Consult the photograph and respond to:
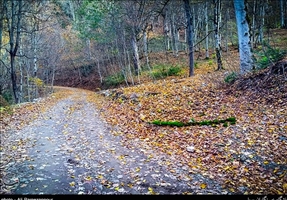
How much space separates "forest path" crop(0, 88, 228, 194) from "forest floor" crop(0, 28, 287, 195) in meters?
0.02

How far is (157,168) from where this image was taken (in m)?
5.59

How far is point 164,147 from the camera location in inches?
270

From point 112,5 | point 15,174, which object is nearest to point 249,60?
point 15,174

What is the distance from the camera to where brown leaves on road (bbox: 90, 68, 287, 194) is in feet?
16.6

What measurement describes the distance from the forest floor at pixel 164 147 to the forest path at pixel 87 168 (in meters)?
0.02

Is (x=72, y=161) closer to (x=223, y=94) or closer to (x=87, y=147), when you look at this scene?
(x=87, y=147)

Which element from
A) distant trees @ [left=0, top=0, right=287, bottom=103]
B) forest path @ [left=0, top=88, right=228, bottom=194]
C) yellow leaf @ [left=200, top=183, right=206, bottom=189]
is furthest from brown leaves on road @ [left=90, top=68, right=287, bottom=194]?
distant trees @ [left=0, top=0, right=287, bottom=103]

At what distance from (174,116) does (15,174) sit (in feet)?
18.7

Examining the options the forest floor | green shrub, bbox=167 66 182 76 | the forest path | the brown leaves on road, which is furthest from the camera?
green shrub, bbox=167 66 182 76

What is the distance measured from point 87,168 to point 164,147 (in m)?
2.33

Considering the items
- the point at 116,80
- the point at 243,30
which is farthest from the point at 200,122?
the point at 116,80

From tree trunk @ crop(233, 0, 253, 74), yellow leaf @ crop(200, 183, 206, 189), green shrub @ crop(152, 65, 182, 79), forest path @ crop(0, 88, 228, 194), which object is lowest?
yellow leaf @ crop(200, 183, 206, 189)

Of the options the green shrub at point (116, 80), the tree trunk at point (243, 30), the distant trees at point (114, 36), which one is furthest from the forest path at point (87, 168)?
the green shrub at point (116, 80)

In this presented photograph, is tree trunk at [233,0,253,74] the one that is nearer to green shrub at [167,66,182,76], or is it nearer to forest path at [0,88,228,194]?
forest path at [0,88,228,194]
